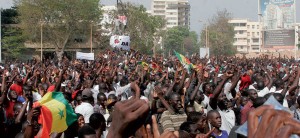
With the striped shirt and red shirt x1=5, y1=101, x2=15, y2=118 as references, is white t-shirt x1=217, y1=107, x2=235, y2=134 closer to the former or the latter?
the striped shirt

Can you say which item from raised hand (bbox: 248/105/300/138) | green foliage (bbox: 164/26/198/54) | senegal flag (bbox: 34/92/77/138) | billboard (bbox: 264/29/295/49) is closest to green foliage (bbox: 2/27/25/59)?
billboard (bbox: 264/29/295/49)

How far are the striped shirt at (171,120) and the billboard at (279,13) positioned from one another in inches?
2320

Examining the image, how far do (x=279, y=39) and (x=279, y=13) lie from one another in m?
3.23

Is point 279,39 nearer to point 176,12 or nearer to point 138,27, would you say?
point 138,27

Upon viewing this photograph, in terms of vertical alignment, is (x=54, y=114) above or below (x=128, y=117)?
below

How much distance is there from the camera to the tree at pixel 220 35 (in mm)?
77000

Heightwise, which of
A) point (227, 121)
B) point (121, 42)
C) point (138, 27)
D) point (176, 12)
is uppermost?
point (176, 12)

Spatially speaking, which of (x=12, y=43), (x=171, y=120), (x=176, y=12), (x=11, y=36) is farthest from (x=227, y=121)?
(x=176, y=12)

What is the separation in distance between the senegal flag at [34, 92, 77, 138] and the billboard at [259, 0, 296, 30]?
6100 cm

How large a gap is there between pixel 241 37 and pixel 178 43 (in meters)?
43.5

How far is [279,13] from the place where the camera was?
211 ft

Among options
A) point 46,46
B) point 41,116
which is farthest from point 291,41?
point 41,116

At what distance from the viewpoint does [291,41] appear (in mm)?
61781

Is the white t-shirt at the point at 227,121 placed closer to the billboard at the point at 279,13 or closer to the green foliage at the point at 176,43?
the billboard at the point at 279,13
